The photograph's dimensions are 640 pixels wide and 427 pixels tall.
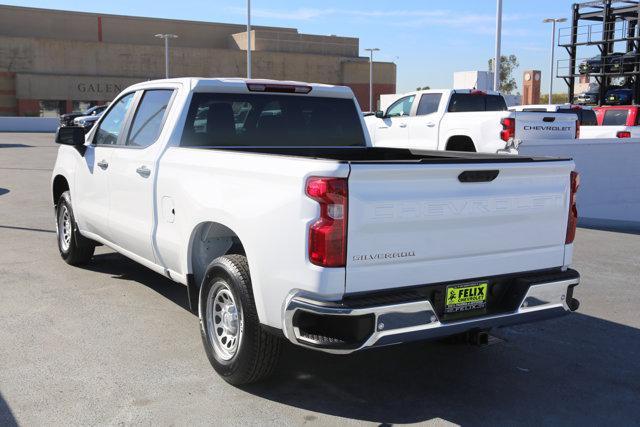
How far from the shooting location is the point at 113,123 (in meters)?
6.55

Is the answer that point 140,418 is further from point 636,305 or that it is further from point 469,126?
point 469,126

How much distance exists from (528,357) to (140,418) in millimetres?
2790

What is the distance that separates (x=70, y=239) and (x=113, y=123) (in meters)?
1.56

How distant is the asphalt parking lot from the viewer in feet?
13.5

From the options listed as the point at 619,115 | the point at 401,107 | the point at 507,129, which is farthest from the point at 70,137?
the point at 619,115

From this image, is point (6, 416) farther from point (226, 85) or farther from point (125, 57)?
point (125, 57)

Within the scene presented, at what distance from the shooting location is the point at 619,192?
12812 mm

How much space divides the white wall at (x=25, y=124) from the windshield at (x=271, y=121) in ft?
144

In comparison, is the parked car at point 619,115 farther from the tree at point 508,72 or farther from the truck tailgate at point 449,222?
the tree at point 508,72

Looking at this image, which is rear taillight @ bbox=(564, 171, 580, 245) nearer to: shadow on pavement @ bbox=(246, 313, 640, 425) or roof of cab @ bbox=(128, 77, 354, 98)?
shadow on pavement @ bbox=(246, 313, 640, 425)

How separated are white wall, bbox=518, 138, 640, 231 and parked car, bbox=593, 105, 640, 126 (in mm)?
7397

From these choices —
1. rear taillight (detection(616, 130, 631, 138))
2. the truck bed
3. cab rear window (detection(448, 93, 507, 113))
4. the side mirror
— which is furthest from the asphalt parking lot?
rear taillight (detection(616, 130, 631, 138))

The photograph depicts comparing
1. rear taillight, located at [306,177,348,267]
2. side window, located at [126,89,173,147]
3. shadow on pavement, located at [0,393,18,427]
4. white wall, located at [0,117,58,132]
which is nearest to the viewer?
rear taillight, located at [306,177,348,267]

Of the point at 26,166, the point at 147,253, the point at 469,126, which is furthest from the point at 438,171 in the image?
the point at 26,166
